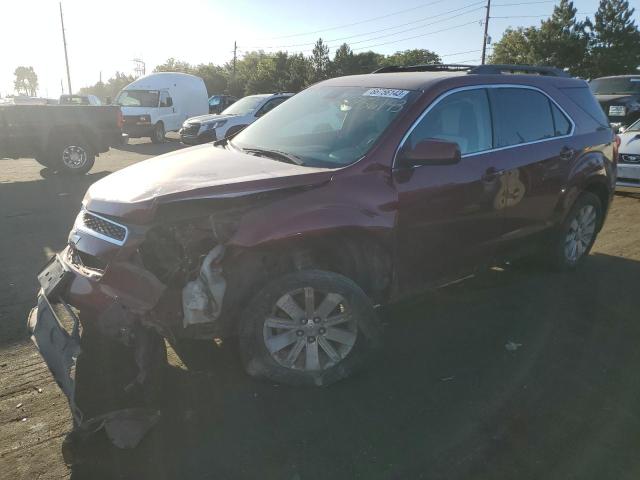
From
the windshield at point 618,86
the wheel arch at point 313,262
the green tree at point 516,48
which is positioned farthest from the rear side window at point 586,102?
the green tree at point 516,48

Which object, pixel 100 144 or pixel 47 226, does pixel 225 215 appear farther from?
pixel 100 144

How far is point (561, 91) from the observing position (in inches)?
187

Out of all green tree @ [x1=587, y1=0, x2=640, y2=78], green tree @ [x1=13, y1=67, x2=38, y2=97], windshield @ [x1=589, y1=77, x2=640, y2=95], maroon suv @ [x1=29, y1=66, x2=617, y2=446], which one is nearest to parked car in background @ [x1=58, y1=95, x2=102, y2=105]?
windshield @ [x1=589, y1=77, x2=640, y2=95]

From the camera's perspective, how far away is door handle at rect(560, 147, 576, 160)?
454 cm

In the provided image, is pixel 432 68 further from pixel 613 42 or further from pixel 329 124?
pixel 613 42

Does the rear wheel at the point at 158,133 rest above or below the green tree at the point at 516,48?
below

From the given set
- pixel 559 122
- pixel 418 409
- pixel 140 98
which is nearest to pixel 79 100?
pixel 140 98

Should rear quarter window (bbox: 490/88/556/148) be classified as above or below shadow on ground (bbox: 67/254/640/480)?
above

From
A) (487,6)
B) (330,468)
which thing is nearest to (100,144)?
(330,468)

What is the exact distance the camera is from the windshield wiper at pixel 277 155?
342 cm

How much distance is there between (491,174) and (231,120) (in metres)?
12.1

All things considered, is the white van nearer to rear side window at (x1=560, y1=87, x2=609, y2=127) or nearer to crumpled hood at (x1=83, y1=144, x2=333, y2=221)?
crumpled hood at (x1=83, y1=144, x2=333, y2=221)

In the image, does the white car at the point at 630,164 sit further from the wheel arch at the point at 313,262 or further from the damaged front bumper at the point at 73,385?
the damaged front bumper at the point at 73,385

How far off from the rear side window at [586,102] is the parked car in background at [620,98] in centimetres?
819
